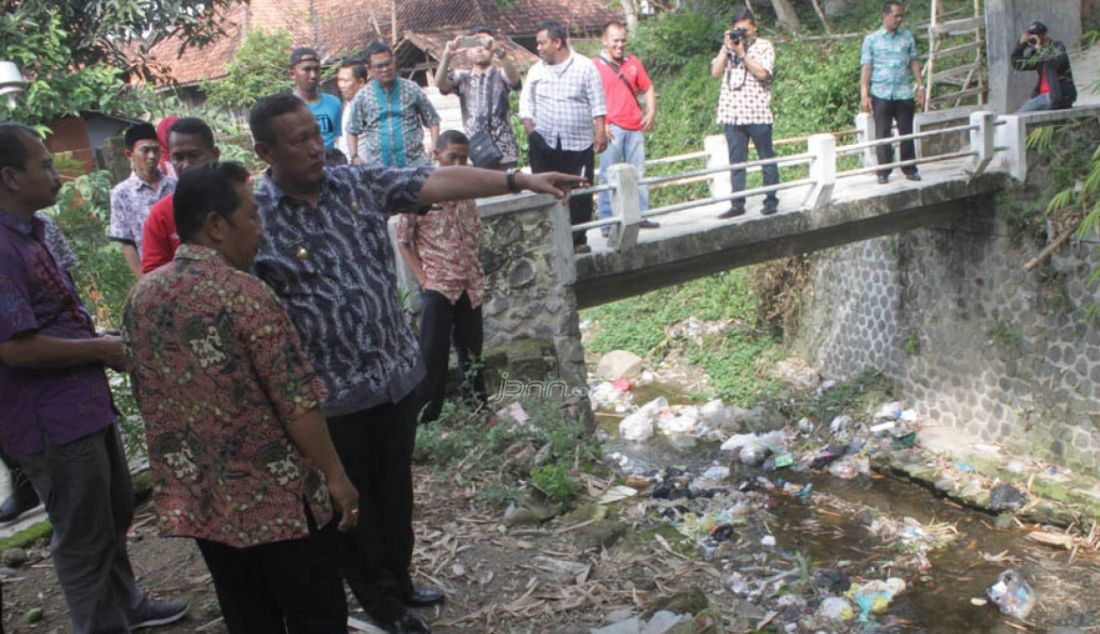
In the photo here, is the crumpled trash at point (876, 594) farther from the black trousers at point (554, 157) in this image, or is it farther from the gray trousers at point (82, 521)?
the gray trousers at point (82, 521)

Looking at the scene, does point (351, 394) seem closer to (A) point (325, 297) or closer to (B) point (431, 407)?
(A) point (325, 297)

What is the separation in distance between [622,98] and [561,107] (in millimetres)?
1097

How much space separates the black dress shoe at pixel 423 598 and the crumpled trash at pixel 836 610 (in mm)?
3325

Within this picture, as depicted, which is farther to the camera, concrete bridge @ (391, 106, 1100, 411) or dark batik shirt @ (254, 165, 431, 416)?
concrete bridge @ (391, 106, 1100, 411)

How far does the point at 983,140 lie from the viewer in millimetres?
9156

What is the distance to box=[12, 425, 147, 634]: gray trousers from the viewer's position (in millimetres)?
2775

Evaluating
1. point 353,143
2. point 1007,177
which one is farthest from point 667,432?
point 353,143

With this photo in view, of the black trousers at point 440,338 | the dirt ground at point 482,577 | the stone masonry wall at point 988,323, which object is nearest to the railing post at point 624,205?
the black trousers at point 440,338

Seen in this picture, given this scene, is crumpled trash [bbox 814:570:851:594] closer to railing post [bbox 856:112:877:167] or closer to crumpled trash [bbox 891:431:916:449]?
crumpled trash [bbox 891:431:916:449]

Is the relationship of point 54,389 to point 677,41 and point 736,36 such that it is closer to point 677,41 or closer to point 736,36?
point 736,36

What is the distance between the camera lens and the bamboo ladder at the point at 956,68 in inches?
459

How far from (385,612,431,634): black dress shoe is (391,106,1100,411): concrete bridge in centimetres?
328

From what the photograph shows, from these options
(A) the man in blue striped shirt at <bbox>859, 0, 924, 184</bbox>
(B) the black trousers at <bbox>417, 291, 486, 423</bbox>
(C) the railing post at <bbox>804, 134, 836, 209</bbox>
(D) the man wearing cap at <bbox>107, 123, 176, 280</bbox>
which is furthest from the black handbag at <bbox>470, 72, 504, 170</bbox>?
(A) the man in blue striped shirt at <bbox>859, 0, 924, 184</bbox>

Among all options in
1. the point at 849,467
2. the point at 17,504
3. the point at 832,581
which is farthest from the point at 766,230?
the point at 17,504
